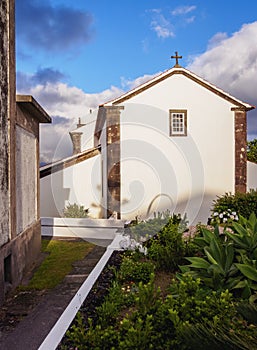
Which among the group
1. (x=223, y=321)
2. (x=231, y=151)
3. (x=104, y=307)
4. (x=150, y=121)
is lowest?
(x=104, y=307)

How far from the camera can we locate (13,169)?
22.4 feet

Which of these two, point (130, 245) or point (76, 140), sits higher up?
point (76, 140)

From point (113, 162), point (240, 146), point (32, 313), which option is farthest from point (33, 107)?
point (240, 146)

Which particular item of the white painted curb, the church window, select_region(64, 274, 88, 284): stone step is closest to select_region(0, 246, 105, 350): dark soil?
select_region(64, 274, 88, 284): stone step

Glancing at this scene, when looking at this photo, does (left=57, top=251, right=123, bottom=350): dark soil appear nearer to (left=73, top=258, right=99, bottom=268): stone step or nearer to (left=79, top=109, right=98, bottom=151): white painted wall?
(left=73, top=258, right=99, bottom=268): stone step

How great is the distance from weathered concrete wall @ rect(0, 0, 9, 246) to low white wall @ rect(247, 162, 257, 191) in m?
12.0

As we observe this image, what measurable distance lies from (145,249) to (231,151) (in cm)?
944

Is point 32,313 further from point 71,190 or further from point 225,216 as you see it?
point 71,190

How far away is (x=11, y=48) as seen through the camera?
22.5ft

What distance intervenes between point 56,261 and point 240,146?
31.3 ft

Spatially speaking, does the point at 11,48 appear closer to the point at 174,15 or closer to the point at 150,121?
the point at 174,15

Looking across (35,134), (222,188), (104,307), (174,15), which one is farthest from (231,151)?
(104,307)

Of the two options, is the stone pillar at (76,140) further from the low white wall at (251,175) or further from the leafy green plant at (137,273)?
the leafy green plant at (137,273)

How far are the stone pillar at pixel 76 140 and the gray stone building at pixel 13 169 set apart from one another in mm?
13690
